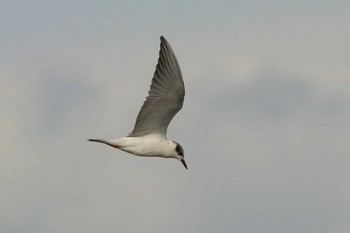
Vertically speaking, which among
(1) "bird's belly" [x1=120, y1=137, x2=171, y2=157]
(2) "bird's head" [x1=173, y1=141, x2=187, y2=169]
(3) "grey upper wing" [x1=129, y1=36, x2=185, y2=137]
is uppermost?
(3) "grey upper wing" [x1=129, y1=36, x2=185, y2=137]

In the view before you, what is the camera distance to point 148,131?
5128 centimetres

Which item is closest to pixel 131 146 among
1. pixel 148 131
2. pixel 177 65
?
pixel 148 131

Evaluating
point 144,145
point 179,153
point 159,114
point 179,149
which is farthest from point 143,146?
point 179,153

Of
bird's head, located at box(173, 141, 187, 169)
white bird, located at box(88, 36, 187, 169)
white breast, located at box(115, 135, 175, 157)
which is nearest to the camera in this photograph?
white bird, located at box(88, 36, 187, 169)

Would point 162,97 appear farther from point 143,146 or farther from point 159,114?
point 143,146

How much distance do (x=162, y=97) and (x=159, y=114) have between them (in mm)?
978

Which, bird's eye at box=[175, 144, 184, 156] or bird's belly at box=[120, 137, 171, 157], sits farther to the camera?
bird's eye at box=[175, 144, 184, 156]

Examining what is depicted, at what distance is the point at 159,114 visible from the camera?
50656 mm

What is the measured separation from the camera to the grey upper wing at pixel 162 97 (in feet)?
159

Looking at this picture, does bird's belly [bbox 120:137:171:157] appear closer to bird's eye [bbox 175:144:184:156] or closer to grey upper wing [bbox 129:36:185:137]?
grey upper wing [bbox 129:36:185:137]

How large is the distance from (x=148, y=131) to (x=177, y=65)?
3.77 m

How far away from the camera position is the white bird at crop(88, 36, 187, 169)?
48.6 meters

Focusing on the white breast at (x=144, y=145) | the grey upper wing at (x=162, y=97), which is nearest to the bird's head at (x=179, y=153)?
the white breast at (x=144, y=145)

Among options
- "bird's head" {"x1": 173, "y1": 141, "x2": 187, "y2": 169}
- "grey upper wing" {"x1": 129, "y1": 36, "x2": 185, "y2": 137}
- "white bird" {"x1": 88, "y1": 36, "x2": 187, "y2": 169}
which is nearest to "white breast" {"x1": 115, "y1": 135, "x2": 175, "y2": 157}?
"white bird" {"x1": 88, "y1": 36, "x2": 187, "y2": 169}
